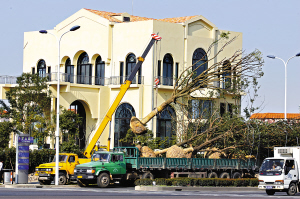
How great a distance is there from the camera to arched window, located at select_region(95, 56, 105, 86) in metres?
53.7

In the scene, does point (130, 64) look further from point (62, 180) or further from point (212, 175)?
point (62, 180)

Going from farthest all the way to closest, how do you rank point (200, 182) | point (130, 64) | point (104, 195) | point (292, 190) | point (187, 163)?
1. point (130, 64)
2. point (187, 163)
3. point (200, 182)
4. point (292, 190)
5. point (104, 195)

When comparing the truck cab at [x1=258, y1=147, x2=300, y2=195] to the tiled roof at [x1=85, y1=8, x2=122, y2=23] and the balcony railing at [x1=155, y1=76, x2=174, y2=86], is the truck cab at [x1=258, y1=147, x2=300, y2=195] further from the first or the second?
the tiled roof at [x1=85, y1=8, x2=122, y2=23]

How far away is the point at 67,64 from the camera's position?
56375mm

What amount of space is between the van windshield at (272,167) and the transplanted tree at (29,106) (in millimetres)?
22385

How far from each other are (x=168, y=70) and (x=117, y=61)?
4710mm

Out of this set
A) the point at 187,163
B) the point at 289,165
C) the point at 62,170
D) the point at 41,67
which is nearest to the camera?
the point at 289,165

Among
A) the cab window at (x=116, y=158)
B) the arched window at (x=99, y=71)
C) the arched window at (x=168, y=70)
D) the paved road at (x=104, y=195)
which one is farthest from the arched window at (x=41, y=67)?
the paved road at (x=104, y=195)

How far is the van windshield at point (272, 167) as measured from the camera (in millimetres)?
28109

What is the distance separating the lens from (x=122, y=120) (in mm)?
51500

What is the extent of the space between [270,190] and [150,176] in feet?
23.5

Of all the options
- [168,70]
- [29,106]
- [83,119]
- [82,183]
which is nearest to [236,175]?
[82,183]

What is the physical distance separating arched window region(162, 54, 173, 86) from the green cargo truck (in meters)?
15.4

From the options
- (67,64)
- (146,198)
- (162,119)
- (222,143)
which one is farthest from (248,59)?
(67,64)
